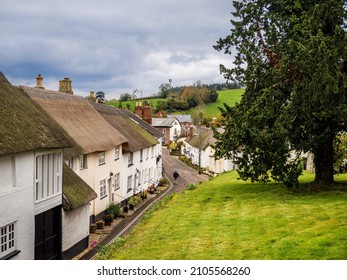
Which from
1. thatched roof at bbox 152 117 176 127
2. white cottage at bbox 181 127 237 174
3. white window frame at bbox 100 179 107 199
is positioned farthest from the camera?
thatched roof at bbox 152 117 176 127

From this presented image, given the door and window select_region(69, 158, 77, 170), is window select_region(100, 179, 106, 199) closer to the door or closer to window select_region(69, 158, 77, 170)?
window select_region(69, 158, 77, 170)

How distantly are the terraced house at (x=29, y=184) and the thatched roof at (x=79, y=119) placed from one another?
309 inches

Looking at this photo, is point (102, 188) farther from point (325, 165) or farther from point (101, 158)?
point (325, 165)

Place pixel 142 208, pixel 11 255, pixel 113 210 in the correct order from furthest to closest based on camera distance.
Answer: pixel 142 208 → pixel 113 210 → pixel 11 255

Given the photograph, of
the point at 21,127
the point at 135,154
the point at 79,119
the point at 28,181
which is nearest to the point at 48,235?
the point at 28,181

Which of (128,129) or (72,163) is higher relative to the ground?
(128,129)

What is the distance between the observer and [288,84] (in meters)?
24.5

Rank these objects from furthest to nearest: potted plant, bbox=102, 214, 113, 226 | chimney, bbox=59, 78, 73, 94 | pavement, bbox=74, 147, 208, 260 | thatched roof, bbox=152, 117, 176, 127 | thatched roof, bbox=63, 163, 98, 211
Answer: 1. thatched roof, bbox=152, 117, 176, 127
2. chimney, bbox=59, 78, 73, 94
3. potted plant, bbox=102, 214, 113, 226
4. pavement, bbox=74, 147, 208, 260
5. thatched roof, bbox=63, 163, 98, 211

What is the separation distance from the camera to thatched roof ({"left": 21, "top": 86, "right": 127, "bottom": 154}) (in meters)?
29.3

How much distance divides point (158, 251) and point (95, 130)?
20396 millimetres

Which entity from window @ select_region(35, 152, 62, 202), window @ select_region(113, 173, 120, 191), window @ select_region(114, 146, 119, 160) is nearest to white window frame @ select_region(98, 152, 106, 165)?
window @ select_region(114, 146, 119, 160)

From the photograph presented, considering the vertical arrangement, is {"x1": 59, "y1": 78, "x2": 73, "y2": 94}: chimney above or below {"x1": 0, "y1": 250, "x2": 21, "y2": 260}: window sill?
above

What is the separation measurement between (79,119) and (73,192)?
1073 cm

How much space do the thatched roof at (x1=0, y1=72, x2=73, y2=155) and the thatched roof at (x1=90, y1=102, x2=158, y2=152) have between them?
19285 mm
